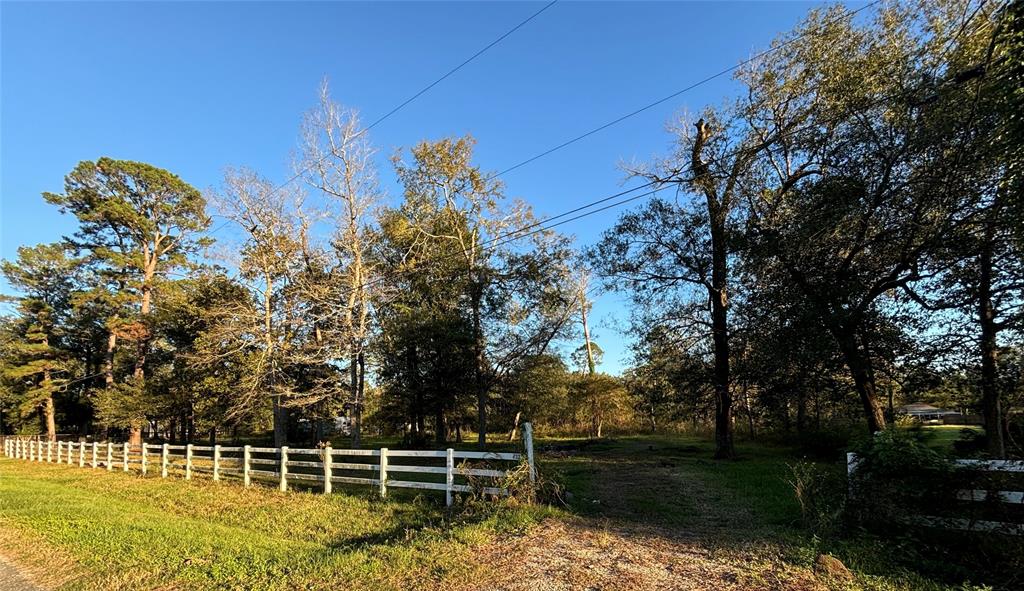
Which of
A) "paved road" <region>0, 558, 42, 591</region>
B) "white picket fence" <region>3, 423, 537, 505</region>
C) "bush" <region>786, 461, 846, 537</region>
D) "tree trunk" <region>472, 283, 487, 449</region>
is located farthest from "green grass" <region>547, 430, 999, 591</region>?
"tree trunk" <region>472, 283, 487, 449</region>

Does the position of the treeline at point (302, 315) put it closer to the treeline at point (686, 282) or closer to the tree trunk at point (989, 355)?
the treeline at point (686, 282)

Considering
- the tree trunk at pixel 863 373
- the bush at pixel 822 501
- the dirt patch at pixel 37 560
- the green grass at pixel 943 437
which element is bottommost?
the green grass at pixel 943 437

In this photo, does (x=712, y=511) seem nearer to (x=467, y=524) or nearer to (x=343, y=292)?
(x=467, y=524)

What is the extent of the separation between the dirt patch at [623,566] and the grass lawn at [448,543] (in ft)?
0.06

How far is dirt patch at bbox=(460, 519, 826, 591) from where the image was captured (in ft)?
14.3

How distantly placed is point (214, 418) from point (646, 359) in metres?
21.4

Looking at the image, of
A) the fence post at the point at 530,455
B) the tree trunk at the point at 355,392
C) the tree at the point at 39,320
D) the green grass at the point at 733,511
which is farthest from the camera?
the tree at the point at 39,320

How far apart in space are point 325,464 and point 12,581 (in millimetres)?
5475

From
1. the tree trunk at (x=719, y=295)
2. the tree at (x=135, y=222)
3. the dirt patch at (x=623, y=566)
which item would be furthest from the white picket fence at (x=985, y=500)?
the tree at (x=135, y=222)

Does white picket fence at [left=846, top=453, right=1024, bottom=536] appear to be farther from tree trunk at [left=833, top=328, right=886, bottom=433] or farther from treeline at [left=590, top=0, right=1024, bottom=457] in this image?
tree trunk at [left=833, top=328, right=886, bottom=433]

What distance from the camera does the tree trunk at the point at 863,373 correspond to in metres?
12.0

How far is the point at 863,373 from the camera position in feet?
41.2

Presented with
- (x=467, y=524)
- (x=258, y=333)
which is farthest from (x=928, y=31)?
(x=258, y=333)

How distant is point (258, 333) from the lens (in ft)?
60.4
